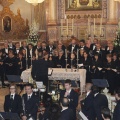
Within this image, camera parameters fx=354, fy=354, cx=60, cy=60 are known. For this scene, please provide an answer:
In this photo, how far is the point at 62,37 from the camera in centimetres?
2014

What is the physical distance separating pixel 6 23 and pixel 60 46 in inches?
273

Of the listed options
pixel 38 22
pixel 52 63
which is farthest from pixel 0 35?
pixel 52 63

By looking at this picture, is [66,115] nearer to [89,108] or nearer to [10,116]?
[10,116]

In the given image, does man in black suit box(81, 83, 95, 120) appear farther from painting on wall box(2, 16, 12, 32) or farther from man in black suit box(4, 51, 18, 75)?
painting on wall box(2, 16, 12, 32)

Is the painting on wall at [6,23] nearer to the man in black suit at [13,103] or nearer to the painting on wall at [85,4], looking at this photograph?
the painting on wall at [85,4]

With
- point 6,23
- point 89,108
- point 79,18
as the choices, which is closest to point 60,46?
point 79,18

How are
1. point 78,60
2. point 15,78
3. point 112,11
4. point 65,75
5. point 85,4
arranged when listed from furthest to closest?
point 85,4
point 112,11
point 78,60
point 65,75
point 15,78

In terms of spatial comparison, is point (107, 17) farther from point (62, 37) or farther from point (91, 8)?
point (62, 37)

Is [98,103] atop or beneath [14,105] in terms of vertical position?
atop

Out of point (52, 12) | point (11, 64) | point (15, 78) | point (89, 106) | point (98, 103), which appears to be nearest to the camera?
point (98, 103)

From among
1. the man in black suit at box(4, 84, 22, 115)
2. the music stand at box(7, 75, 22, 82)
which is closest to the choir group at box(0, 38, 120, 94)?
the music stand at box(7, 75, 22, 82)

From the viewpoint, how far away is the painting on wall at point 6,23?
20.6 meters

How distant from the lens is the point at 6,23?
20.6m

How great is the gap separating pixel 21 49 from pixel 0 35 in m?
6.09
